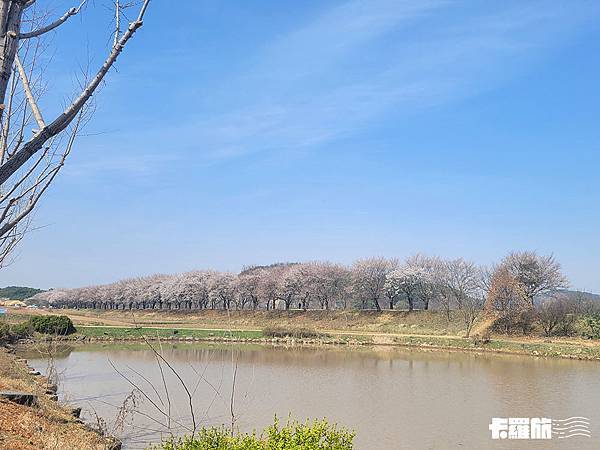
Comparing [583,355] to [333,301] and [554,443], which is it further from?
[333,301]

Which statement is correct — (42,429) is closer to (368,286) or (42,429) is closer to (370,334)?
(370,334)

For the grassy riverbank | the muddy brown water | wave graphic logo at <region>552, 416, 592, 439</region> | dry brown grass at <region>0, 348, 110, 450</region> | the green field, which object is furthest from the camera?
the green field

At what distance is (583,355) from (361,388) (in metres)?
17.3

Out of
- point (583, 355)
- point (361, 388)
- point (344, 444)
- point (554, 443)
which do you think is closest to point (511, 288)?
point (583, 355)

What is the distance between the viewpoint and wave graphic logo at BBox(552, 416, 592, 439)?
37.1ft

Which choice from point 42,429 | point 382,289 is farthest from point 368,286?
point 42,429

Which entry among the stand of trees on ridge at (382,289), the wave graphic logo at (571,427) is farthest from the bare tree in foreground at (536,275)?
the wave graphic logo at (571,427)

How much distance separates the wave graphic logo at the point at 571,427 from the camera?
11320mm

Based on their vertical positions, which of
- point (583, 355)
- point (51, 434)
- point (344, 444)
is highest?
point (344, 444)

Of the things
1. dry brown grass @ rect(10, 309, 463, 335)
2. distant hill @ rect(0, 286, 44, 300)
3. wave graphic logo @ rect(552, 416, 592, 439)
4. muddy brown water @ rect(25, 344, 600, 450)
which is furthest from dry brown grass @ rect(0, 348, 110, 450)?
distant hill @ rect(0, 286, 44, 300)

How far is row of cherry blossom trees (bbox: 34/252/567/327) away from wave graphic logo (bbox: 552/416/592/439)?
25.0 meters

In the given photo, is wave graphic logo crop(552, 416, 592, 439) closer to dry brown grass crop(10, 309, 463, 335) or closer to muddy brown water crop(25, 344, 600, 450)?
muddy brown water crop(25, 344, 600, 450)

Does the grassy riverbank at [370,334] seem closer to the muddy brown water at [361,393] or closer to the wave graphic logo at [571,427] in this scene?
the muddy brown water at [361,393]

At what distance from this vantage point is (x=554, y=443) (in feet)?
34.8
